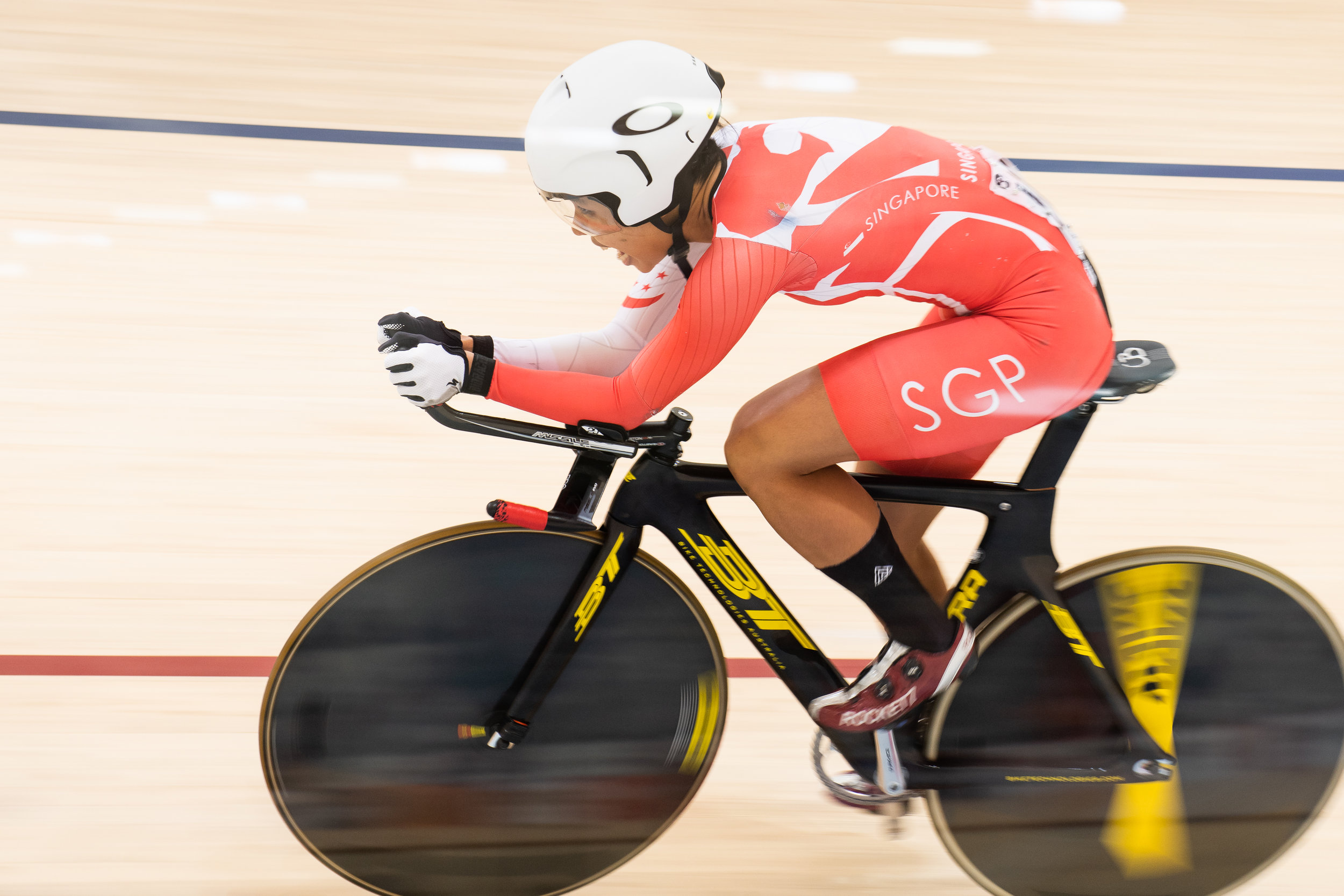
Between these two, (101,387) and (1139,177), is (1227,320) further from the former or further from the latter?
(101,387)

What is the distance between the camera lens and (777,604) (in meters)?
1.40

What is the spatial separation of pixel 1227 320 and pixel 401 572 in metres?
2.24

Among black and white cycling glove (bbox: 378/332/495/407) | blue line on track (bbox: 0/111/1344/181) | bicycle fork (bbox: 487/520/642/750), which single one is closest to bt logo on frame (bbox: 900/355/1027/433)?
bicycle fork (bbox: 487/520/642/750)

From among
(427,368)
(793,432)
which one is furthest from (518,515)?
(793,432)

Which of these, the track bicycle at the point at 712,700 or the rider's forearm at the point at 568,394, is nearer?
the rider's forearm at the point at 568,394

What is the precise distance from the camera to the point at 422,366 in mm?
1104

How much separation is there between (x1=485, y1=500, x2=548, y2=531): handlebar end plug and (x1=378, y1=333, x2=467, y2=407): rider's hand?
0.59ft

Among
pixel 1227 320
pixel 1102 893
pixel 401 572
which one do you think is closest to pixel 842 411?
pixel 401 572

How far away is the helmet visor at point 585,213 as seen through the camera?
1.18 metres

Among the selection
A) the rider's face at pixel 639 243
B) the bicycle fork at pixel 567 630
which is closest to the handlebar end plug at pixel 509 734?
the bicycle fork at pixel 567 630

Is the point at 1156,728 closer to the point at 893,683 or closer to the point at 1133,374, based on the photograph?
the point at 893,683

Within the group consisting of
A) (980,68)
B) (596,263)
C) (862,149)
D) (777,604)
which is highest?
(980,68)

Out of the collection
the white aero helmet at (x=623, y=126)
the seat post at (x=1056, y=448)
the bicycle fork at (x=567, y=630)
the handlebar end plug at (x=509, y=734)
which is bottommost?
the handlebar end plug at (x=509, y=734)

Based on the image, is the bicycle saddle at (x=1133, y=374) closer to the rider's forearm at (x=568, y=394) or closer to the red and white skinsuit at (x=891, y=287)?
the red and white skinsuit at (x=891, y=287)
